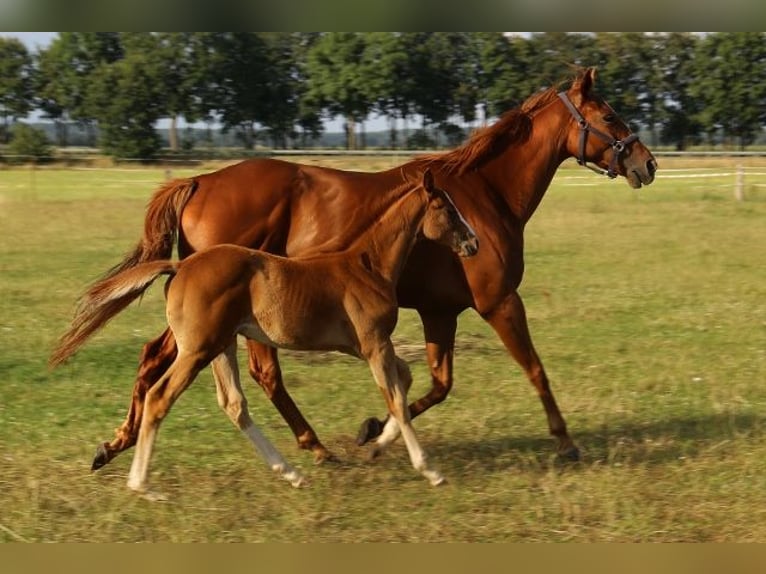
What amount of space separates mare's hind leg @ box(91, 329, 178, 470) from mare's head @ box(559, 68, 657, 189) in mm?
2566

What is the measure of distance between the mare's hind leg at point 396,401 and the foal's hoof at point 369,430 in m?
0.67

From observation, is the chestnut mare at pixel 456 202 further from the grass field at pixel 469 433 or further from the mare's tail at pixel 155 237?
the grass field at pixel 469 433

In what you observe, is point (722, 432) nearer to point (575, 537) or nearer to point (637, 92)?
point (575, 537)

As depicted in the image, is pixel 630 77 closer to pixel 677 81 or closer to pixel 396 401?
pixel 677 81

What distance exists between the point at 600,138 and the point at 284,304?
225 centimetres

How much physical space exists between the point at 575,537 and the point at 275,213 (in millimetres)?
2480

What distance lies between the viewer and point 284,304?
464cm

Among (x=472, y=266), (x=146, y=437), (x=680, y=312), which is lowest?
(x=680, y=312)

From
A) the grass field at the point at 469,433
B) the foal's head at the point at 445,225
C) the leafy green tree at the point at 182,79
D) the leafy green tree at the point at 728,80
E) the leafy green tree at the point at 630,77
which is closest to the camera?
the grass field at the point at 469,433

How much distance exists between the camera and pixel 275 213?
5617mm

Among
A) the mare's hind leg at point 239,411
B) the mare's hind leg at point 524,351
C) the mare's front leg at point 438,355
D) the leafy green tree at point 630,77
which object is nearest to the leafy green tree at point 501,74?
the leafy green tree at point 630,77

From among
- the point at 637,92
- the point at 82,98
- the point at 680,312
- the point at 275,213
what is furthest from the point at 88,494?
the point at 82,98

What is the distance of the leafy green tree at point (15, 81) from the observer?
3684 centimetres

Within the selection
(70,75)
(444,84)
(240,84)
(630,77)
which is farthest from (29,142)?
(630,77)
